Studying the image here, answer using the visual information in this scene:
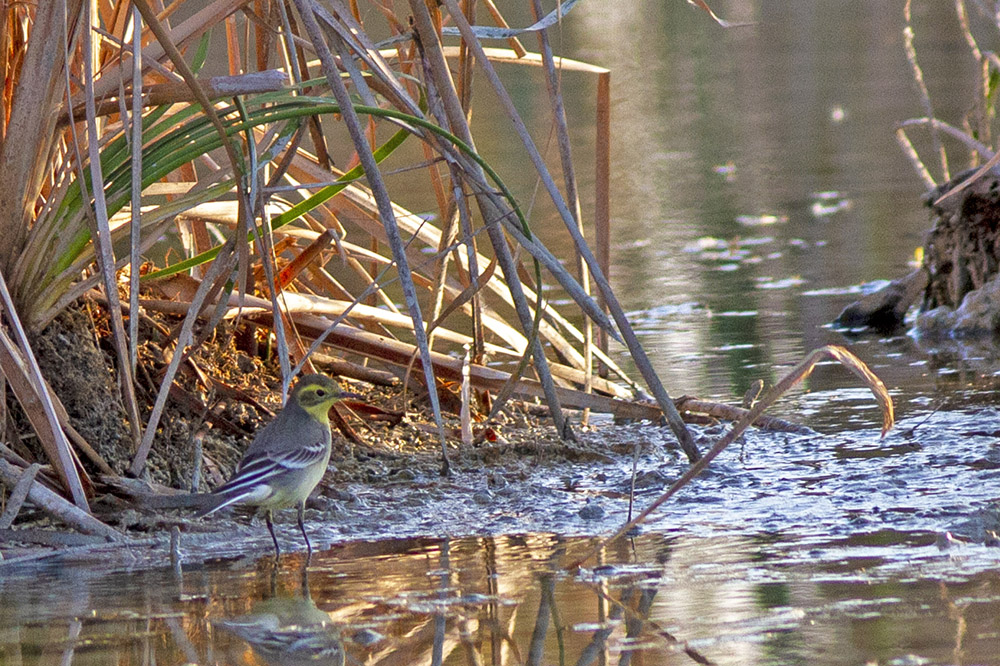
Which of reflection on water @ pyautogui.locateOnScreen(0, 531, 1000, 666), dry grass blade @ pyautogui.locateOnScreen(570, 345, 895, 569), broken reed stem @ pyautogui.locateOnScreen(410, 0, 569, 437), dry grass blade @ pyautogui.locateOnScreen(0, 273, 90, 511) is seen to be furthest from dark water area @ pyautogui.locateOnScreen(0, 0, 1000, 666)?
broken reed stem @ pyautogui.locateOnScreen(410, 0, 569, 437)

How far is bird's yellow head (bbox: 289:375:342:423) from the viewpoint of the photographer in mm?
3912

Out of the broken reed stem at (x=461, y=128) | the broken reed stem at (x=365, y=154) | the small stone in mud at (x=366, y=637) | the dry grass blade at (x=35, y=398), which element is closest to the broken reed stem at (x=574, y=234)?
the broken reed stem at (x=461, y=128)

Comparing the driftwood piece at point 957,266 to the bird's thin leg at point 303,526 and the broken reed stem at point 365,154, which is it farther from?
the bird's thin leg at point 303,526

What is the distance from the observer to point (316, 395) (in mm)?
3957

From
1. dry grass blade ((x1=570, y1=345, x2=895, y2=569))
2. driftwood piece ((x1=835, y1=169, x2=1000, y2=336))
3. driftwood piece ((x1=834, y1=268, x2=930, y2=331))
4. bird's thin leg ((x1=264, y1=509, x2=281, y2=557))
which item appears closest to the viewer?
dry grass blade ((x1=570, y1=345, x2=895, y2=569))

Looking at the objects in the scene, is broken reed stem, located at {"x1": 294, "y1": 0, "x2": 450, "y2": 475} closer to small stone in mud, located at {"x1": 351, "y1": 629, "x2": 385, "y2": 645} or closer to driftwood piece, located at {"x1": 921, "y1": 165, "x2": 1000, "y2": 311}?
small stone in mud, located at {"x1": 351, "y1": 629, "x2": 385, "y2": 645}

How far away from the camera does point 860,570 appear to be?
301 centimetres

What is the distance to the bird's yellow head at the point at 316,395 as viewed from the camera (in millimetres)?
3912

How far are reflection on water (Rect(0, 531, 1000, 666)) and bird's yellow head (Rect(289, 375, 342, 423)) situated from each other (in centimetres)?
54

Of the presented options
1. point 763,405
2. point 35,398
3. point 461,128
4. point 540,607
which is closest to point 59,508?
point 35,398

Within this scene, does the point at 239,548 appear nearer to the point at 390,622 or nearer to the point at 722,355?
the point at 390,622

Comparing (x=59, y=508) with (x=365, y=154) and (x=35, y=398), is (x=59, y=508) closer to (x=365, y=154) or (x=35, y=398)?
(x=35, y=398)

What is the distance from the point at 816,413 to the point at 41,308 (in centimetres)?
251

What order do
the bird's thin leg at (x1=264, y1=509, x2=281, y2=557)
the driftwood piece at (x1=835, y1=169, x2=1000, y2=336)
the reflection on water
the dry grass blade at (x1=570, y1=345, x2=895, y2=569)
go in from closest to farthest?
1. the reflection on water
2. the dry grass blade at (x1=570, y1=345, x2=895, y2=569)
3. the bird's thin leg at (x1=264, y1=509, x2=281, y2=557)
4. the driftwood piece at (x1=835, y1=169, x2=1000, y2=336)
